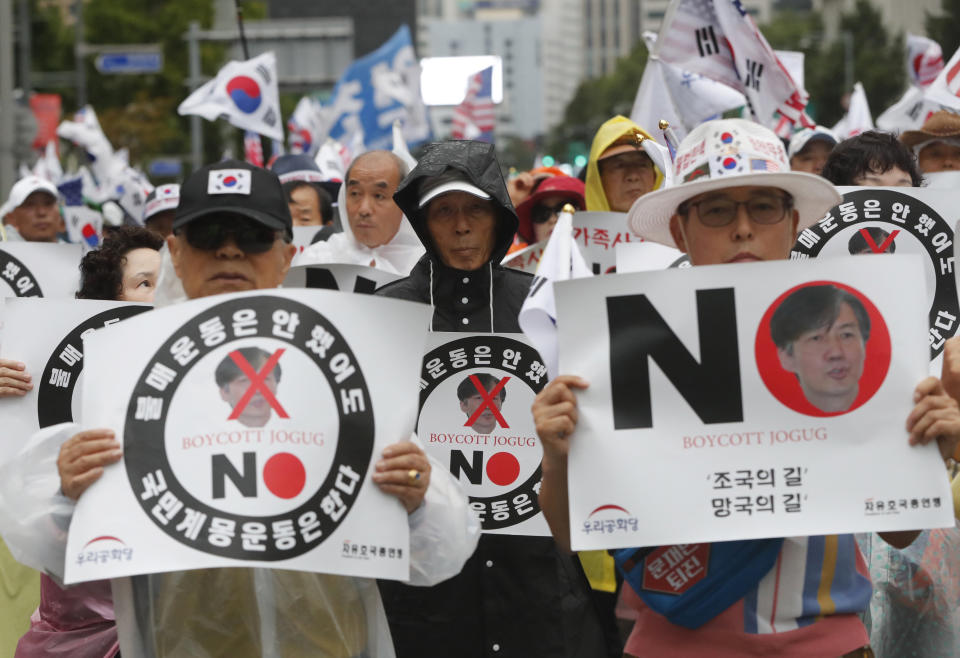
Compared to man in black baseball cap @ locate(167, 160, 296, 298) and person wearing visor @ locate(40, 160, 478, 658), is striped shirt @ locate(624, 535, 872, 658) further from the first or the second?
man in black baseball cap @ locate(167, 160, 296, 298)

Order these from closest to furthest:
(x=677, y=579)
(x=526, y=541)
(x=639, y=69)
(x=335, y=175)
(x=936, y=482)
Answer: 1. (x=936, y=482)
2. (x=677, y=579)
3. (x=526, y=541)
4. (x=335, y=175)
5. (x=639, y=69)

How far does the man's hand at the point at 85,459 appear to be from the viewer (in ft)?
11.5

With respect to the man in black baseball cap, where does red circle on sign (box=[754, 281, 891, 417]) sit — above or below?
below

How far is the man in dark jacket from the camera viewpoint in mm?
4879

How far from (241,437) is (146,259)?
2010mm

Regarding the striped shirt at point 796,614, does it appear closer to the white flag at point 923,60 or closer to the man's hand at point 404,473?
the man's hand at point 404,473

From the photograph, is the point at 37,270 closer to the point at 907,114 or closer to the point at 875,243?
the point at 875,243

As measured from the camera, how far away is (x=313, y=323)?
3.63 metres

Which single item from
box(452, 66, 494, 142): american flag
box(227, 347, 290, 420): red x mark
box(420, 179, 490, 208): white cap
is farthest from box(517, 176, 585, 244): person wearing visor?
box(452, 66, 494, 142): american flag

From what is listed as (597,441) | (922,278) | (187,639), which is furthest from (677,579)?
(187,639)

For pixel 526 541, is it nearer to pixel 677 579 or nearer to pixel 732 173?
pixel 677 579

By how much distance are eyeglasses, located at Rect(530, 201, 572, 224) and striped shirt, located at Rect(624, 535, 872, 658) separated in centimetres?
487

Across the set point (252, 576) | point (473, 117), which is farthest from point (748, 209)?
point (473, 117)

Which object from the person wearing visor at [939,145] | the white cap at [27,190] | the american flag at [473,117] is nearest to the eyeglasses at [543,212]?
the person wearing visor at [939,145]
